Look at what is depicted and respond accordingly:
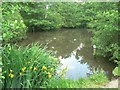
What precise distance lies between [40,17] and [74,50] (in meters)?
2.54

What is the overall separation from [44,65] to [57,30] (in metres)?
6.98

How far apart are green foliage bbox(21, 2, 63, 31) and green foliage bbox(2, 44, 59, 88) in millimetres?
5667

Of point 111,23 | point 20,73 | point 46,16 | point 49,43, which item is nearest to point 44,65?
point 20,73

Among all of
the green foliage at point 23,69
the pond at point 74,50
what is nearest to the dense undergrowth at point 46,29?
the green foliage at point 23,69

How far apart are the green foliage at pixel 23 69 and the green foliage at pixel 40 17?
18.6 ft

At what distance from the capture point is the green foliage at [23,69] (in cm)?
346

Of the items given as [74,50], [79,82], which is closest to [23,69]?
[79,82]

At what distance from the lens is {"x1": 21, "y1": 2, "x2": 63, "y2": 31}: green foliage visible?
9.43 metres

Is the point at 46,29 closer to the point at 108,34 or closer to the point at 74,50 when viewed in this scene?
the point at 74,50

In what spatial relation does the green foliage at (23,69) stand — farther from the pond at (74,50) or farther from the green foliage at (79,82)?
the pond at (74,50)

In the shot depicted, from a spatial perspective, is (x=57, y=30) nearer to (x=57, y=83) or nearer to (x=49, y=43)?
(x=49, y=43)

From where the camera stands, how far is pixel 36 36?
30.2 ft

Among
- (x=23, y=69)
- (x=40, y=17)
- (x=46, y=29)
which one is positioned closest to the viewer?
(x=23, y=69)

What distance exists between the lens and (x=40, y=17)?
32.0 feet
